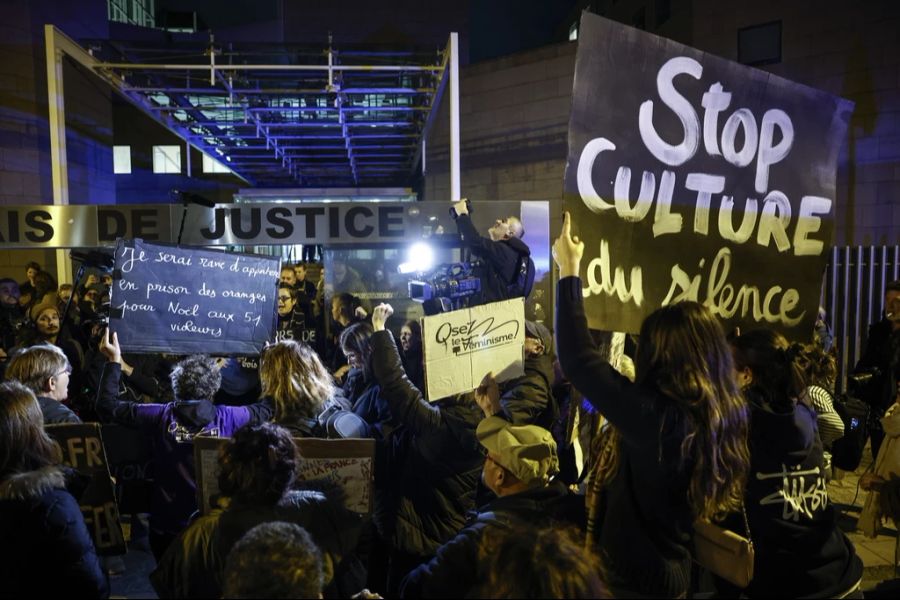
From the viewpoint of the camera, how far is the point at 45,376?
11.3 ft

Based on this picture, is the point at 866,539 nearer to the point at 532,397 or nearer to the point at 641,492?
the point at 532,397

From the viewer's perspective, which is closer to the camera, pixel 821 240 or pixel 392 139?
pixel 821 240

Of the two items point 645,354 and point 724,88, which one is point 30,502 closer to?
point 645,354

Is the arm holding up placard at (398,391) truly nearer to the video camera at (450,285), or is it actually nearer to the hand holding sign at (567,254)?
the video camera at (450,285)

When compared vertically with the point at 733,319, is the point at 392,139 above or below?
above

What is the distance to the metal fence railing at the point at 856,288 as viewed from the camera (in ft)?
29.4

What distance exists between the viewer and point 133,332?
4488 mm

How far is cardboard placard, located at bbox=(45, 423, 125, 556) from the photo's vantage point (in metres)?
3.18

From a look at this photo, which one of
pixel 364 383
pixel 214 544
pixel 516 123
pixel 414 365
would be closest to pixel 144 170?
pixel 516 123

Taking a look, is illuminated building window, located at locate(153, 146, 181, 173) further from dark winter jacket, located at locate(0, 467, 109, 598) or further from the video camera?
dark winter jacket, located at locate(0, 467, 109, 598)

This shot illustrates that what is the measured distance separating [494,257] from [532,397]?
1.42m

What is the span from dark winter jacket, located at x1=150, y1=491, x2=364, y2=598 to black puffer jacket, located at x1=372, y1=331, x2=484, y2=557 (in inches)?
37.5

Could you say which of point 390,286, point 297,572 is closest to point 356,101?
point 390,286

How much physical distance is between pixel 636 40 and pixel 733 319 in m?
1.56
